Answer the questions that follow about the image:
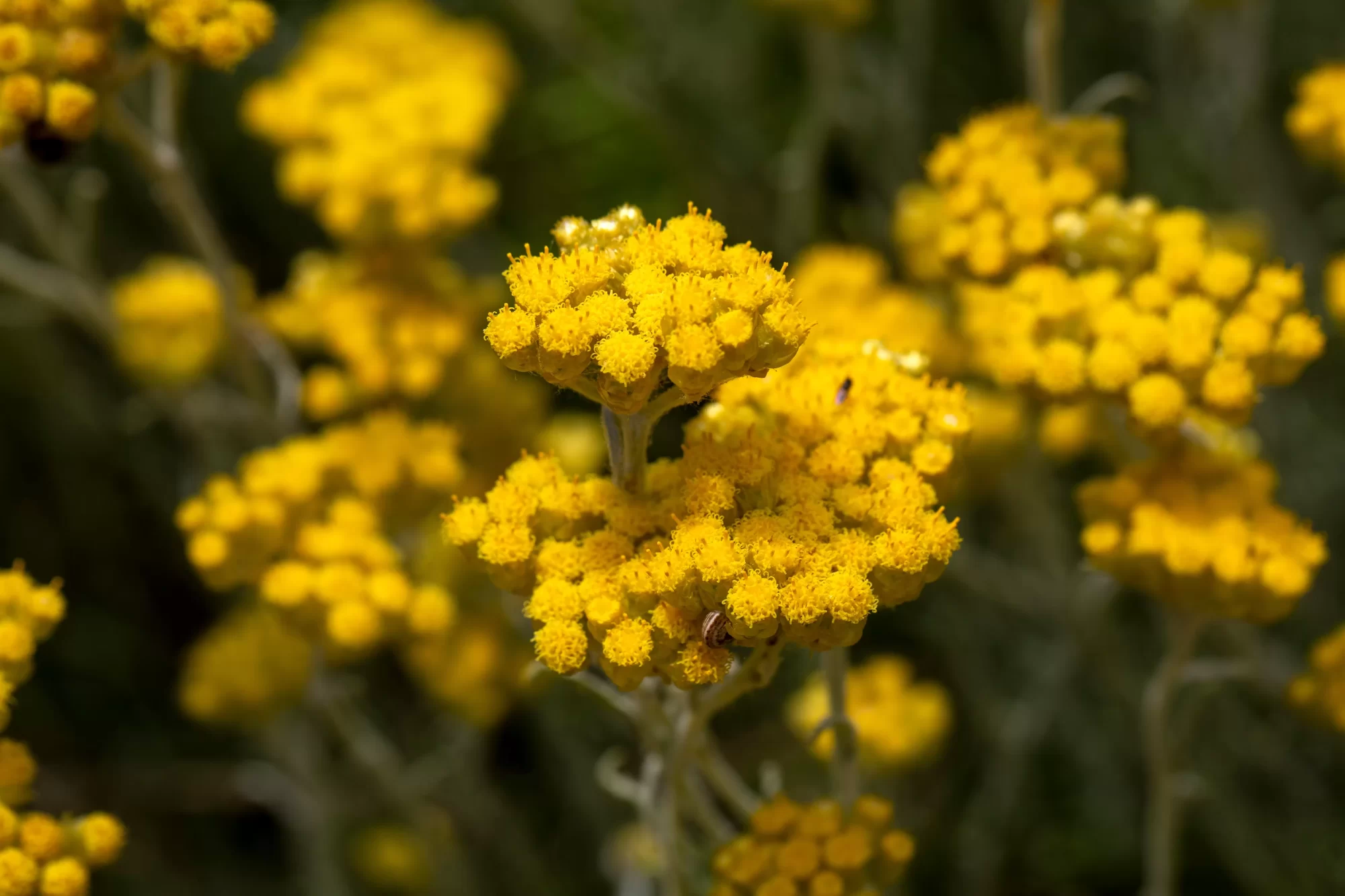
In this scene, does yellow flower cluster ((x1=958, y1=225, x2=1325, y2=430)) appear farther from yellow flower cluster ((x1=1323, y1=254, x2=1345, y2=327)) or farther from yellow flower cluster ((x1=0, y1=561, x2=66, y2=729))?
Answer: yellow flower cluster ((x1=0, y1=561, x2=66, y2=729))

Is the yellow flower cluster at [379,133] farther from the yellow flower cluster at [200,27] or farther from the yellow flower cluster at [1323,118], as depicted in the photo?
the yellow flower cluster at [1323,118]

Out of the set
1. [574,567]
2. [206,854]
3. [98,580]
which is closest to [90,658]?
[98,580]

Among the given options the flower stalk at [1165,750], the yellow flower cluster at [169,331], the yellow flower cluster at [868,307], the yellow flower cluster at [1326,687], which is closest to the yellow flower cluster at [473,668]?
the yellow flower cluster at [169,331]

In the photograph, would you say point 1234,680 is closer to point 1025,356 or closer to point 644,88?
point 1025,356

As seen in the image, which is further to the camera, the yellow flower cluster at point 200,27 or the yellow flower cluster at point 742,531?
the yellow flower cluster at point 200,27

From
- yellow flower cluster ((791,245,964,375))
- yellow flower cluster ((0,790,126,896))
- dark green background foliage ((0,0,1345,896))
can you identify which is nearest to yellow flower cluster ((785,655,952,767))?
dark green background foliage ((0,0,1345,896))

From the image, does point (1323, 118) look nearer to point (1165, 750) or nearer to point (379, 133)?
point (1165, 750)
